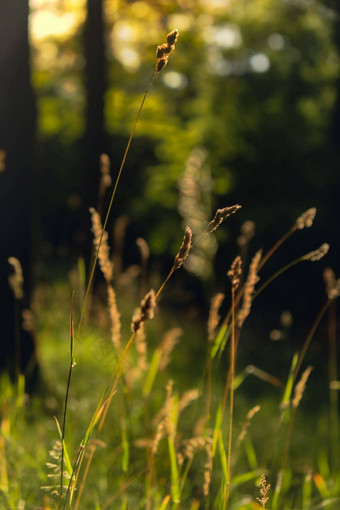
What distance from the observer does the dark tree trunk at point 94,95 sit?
709 cm

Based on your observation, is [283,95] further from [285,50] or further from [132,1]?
[132,1]

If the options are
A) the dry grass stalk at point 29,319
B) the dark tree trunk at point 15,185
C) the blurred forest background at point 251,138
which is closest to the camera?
the dry grass stalk at point 29,319

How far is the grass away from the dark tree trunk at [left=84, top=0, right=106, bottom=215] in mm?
1547

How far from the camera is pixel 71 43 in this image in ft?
42.0

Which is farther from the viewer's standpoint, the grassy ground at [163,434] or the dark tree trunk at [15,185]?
the dark tree trunk at [15,185]

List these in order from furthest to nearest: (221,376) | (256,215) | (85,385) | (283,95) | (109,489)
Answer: (283,95) < (256,215) < (221,376) < (85,385) < (109,489)

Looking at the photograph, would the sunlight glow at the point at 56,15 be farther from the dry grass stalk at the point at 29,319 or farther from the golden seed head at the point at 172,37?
the golden seed head at the point at 172,37

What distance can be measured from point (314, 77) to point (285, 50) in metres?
0.59

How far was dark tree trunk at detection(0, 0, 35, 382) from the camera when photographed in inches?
148

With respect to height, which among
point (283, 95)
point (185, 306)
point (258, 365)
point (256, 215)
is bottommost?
point (185, 306)

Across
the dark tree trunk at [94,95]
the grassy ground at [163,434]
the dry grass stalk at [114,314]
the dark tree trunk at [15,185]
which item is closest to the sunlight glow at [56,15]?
the dark tree trunk at [94,95]

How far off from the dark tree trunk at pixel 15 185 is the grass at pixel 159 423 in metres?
0.35

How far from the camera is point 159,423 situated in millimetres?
1838

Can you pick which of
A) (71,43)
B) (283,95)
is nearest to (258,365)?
(283,95)
